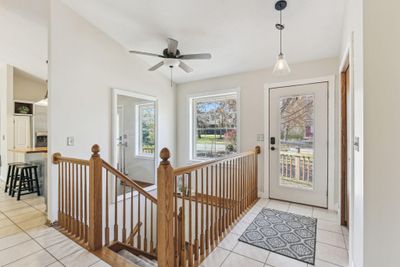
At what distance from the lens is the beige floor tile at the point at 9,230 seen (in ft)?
7.79

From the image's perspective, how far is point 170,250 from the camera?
1.50 m

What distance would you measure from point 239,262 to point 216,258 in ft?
0.74

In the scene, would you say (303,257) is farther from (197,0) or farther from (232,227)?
(197,0)

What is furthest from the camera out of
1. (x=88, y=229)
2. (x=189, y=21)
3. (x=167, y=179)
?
(x=189, y=21)

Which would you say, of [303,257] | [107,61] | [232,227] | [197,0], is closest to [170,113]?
[107,61]

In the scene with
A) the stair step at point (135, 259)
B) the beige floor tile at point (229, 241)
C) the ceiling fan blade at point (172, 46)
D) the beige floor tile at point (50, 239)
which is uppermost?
the ceiling fan blade at point (172, 46)

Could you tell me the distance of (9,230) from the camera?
8.09ft

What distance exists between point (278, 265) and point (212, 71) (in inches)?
130

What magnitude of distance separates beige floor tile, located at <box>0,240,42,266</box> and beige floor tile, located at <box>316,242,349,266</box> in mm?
2891

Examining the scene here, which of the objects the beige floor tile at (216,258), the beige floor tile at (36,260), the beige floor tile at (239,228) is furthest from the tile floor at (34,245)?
the beige floor tile at (239,228)

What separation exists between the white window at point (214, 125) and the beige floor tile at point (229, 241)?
189 centimetres

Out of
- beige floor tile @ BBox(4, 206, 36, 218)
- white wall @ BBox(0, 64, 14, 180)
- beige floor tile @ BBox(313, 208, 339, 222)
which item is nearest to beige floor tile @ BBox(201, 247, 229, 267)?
beige floor tile @ BBox(313, 208, 339, 222)

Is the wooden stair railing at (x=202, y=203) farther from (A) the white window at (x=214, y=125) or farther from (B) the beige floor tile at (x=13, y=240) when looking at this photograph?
(B) the beige floor tile at (x=13, y=240)
